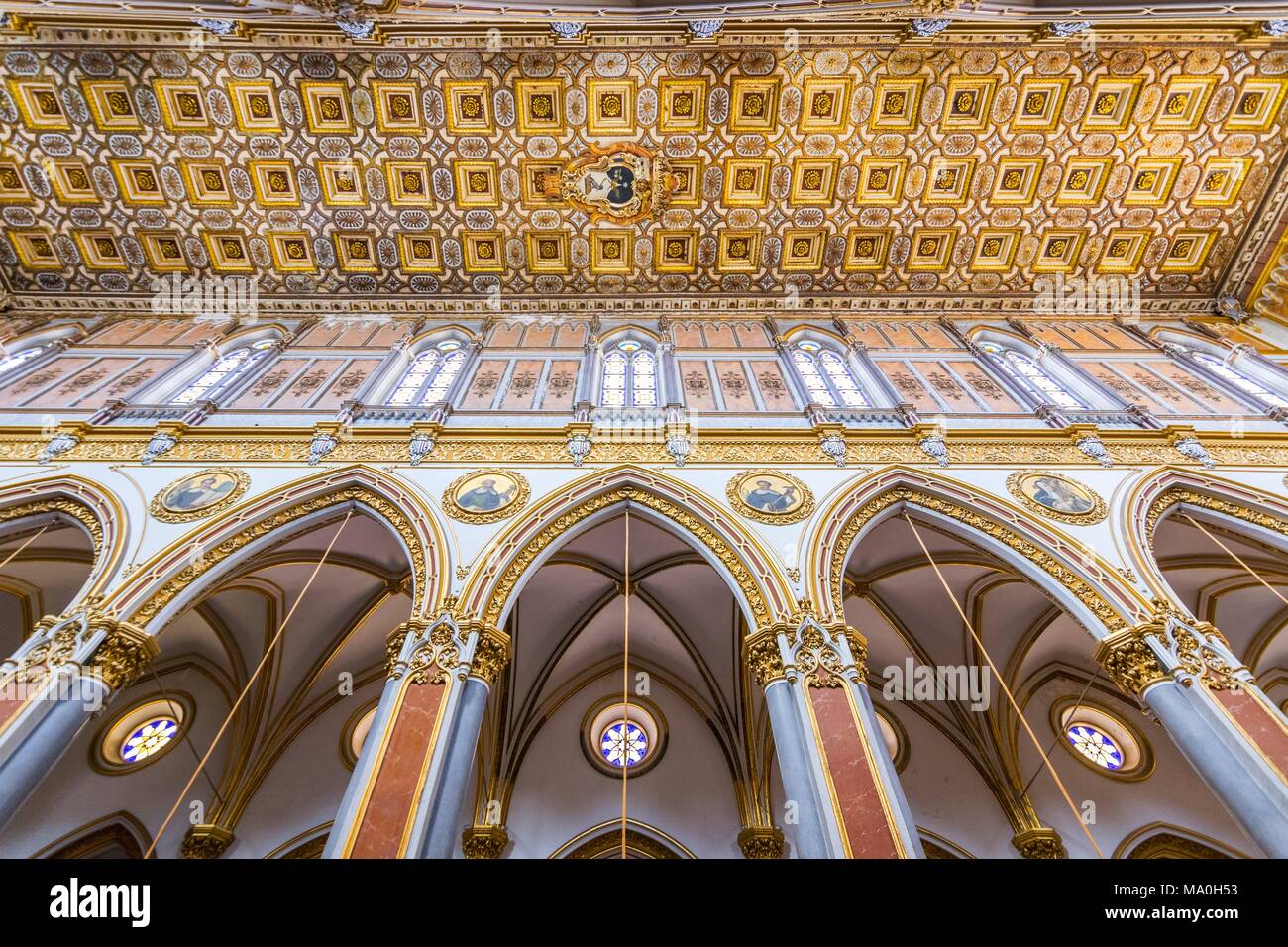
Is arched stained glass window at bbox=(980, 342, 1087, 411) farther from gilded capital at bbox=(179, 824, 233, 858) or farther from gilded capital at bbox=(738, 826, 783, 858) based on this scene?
gilded capital at bbox=(179, 824, 233, 858)

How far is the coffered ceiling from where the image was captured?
12180 mm

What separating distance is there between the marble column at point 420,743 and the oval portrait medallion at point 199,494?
3613 millimetres

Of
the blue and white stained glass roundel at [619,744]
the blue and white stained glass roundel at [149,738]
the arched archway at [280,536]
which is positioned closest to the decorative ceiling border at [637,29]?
the arched archway at [280,536]

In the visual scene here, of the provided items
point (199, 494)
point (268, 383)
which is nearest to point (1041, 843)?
point (199, 494)

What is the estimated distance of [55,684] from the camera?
6.29m

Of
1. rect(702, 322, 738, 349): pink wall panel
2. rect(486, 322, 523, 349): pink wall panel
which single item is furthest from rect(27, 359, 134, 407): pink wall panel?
rect(702, 322, 738, 349): pink wall panel

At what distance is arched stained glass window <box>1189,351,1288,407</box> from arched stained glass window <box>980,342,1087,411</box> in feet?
9.78

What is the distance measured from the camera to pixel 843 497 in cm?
867

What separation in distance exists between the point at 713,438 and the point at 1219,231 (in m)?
13.4

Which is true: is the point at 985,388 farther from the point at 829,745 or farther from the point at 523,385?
the point at 523,385

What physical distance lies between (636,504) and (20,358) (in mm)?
12816

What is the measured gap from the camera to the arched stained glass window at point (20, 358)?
38.4ft
